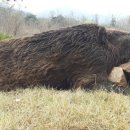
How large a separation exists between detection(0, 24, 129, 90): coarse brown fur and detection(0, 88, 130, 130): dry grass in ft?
2.28

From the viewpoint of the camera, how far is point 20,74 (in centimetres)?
602

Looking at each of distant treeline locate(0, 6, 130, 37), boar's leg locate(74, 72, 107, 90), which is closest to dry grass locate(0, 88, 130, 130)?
boar's leg locate(74, 72, 107, 90)

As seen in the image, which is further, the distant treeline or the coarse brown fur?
the distant treeline

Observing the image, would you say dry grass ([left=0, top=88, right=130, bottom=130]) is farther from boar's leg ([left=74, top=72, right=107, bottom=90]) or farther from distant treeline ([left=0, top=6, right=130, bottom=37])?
distant treeline ([left=0, top=6, right=130, bottom=37])

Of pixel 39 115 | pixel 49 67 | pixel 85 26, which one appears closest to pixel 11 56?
pixel 49 67

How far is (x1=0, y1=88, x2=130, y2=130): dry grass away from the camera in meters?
3.85

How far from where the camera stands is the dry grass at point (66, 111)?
3.85 meters

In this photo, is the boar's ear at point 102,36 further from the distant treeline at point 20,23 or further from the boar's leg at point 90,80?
the distant treeline at point 20,23

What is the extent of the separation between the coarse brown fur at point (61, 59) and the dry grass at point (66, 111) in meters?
0.70

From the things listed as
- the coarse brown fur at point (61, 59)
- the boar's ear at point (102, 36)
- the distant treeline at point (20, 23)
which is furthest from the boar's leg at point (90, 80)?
the distant treeline at point (20, 23)

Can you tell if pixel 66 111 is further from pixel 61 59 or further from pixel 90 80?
pixel 61 59

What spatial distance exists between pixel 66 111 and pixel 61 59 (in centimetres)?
185

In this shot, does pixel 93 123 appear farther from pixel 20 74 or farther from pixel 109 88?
pixel 20 74

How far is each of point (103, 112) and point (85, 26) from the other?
2.27m
